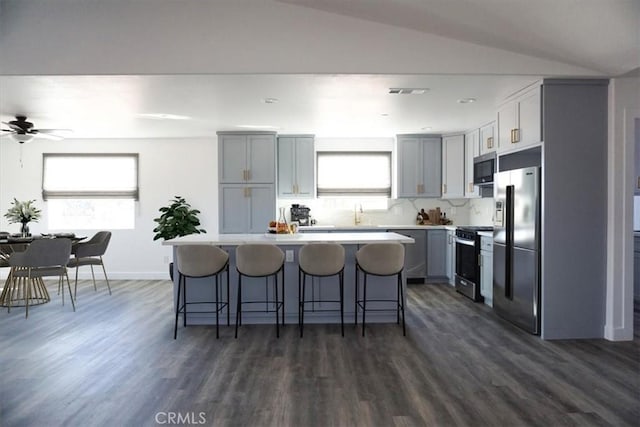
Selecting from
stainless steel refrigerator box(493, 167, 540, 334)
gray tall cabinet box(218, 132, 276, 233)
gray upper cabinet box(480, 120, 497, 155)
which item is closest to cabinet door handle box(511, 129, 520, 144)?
stainless steel refrigerator box(493, 167, 540, 334)

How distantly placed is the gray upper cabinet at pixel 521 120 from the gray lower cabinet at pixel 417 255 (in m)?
2.41

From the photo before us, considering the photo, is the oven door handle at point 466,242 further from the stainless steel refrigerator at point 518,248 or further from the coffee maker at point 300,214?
the coffee maker at point 300,214

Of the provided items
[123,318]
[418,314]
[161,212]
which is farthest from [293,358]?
[161,212]

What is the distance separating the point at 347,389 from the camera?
2.86 meters

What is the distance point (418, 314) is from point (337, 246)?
158 centimetres

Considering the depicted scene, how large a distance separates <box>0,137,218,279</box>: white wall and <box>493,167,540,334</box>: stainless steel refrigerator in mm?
4748

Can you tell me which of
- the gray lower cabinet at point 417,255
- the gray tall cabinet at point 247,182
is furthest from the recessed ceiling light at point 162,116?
the gray lower cabinet at point 417,255

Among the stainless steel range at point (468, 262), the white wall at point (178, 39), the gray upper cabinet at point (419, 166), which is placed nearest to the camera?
the white wall at point (178, 39)

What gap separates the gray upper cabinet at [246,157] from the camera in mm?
6598

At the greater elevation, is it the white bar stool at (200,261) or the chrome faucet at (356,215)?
the chrome faucet at (356,215)

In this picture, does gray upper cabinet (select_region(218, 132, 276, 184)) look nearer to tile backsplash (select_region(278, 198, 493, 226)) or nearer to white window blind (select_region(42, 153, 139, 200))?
tile backsplash (select_region(278, 198, 493, 226))

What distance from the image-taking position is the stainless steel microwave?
564cm

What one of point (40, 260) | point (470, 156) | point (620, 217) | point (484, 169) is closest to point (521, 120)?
point (620, 217)

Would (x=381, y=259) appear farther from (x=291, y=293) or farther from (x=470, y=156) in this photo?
(x=470, y=156)
